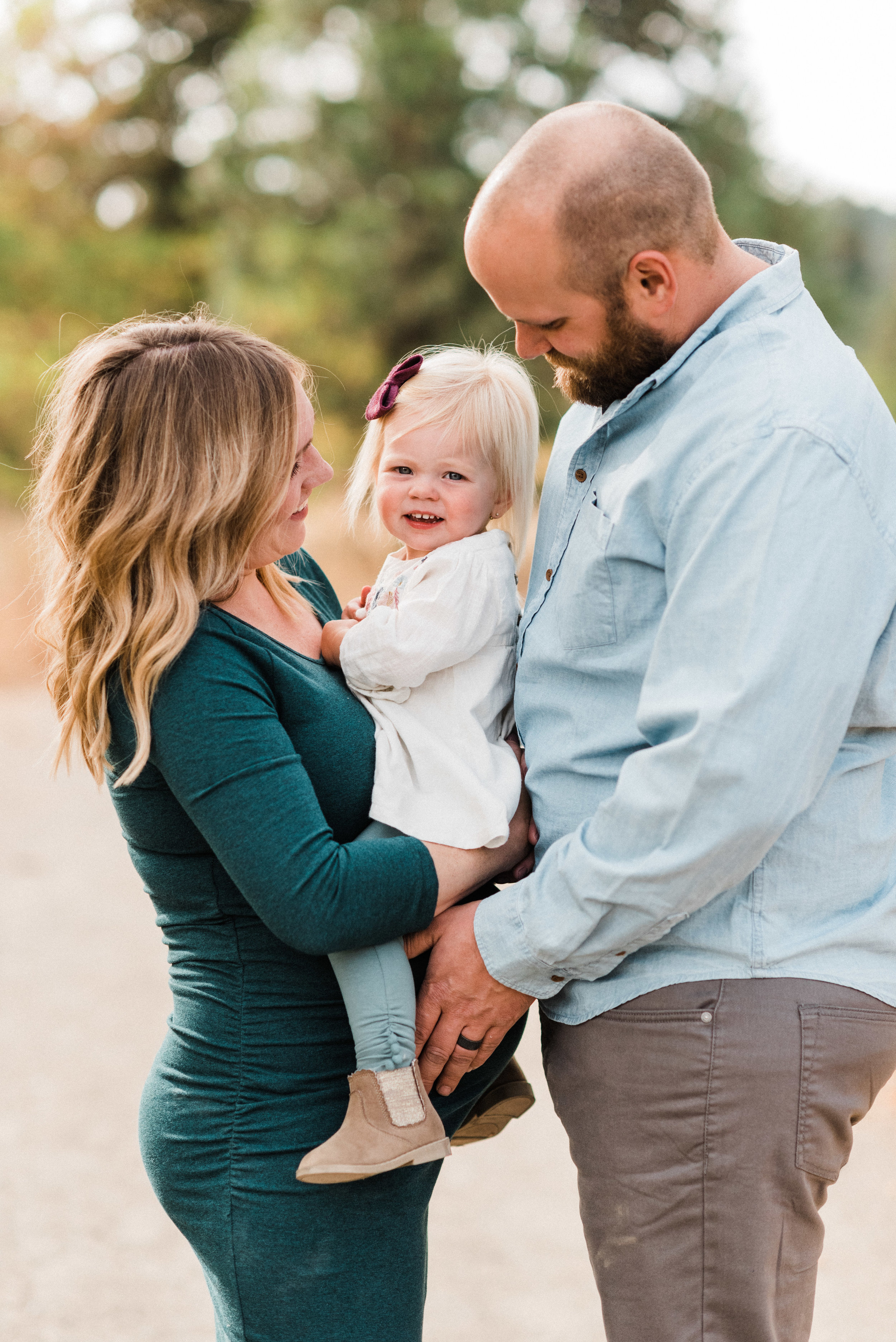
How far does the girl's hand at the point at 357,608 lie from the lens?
6.00 feet

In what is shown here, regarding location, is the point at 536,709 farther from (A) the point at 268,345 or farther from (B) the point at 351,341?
(B) the point at 351,341

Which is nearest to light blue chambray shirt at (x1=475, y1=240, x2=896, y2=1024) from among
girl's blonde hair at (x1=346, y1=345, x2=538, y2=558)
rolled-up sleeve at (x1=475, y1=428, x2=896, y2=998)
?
rolled-up sleeve at (x1=475, y1=428, x2=896, y2=998)

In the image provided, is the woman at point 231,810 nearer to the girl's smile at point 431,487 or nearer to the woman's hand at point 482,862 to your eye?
the woman's hand at point 482,862

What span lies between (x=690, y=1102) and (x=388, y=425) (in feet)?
3.73

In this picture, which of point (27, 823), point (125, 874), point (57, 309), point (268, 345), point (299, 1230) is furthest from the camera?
point (57, 309)

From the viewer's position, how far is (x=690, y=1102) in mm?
1489

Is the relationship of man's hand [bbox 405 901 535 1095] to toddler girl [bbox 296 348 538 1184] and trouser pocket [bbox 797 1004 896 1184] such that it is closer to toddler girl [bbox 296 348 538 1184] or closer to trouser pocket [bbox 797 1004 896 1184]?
toddler girl [bbox 296 348 538 1184]

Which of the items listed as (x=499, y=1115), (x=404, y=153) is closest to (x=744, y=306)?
(x=499, y=1115)

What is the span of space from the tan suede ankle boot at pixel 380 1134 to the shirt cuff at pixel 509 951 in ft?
0.58

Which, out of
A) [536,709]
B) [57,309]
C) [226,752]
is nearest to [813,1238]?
[536,709]

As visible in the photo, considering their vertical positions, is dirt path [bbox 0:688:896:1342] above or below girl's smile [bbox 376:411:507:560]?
below

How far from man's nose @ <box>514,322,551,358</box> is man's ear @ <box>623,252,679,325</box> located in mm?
135

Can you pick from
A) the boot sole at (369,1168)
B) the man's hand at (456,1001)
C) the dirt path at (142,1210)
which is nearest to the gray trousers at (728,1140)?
the man's hand at (456,1001)

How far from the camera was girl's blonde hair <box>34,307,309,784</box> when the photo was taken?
1.46m
